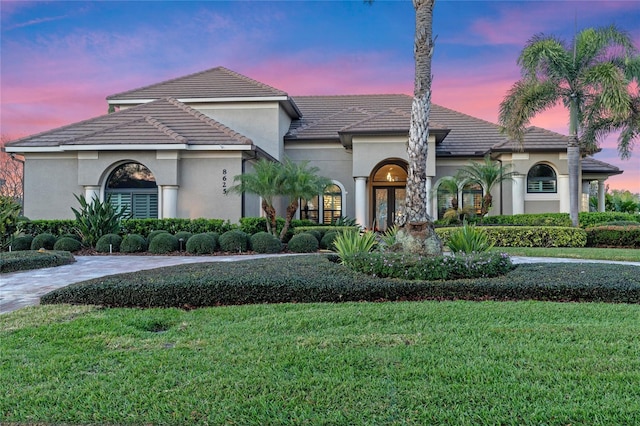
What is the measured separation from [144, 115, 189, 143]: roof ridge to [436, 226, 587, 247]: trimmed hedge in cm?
1129

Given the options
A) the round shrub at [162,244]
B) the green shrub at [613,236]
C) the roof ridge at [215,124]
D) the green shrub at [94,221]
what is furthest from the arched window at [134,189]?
the green shrub at [613,236]

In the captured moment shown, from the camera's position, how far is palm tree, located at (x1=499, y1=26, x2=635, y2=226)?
18219 millimetres

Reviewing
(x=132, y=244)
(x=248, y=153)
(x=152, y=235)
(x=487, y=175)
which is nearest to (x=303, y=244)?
(x=152, y=235)

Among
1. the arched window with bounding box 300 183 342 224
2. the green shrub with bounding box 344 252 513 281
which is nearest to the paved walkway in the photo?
the green shrub with bounding box 344 252 513 281

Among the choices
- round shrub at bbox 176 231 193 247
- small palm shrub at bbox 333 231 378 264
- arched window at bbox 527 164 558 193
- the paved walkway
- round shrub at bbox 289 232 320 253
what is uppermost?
arched window at bbox 527 164 558 193

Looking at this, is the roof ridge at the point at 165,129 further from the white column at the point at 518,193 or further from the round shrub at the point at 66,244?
the white column at the point at 518,193

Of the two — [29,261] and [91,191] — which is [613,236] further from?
[91,191]

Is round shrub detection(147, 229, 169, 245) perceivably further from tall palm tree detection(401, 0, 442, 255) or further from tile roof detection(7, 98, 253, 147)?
tall palm tree detection(401, 0, 442, 255)

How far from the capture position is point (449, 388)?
3.19 m

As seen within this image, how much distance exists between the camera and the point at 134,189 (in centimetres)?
1869

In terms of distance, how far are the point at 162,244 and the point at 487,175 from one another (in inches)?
604

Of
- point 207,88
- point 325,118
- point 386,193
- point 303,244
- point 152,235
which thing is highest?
point 207,88

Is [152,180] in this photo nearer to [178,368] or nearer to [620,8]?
[178,368]

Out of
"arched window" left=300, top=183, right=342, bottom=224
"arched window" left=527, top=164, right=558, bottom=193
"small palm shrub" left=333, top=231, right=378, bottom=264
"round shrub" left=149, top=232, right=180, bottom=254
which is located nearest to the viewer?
"small palm shrub" left=333, top=231, right=378, bottom=264
